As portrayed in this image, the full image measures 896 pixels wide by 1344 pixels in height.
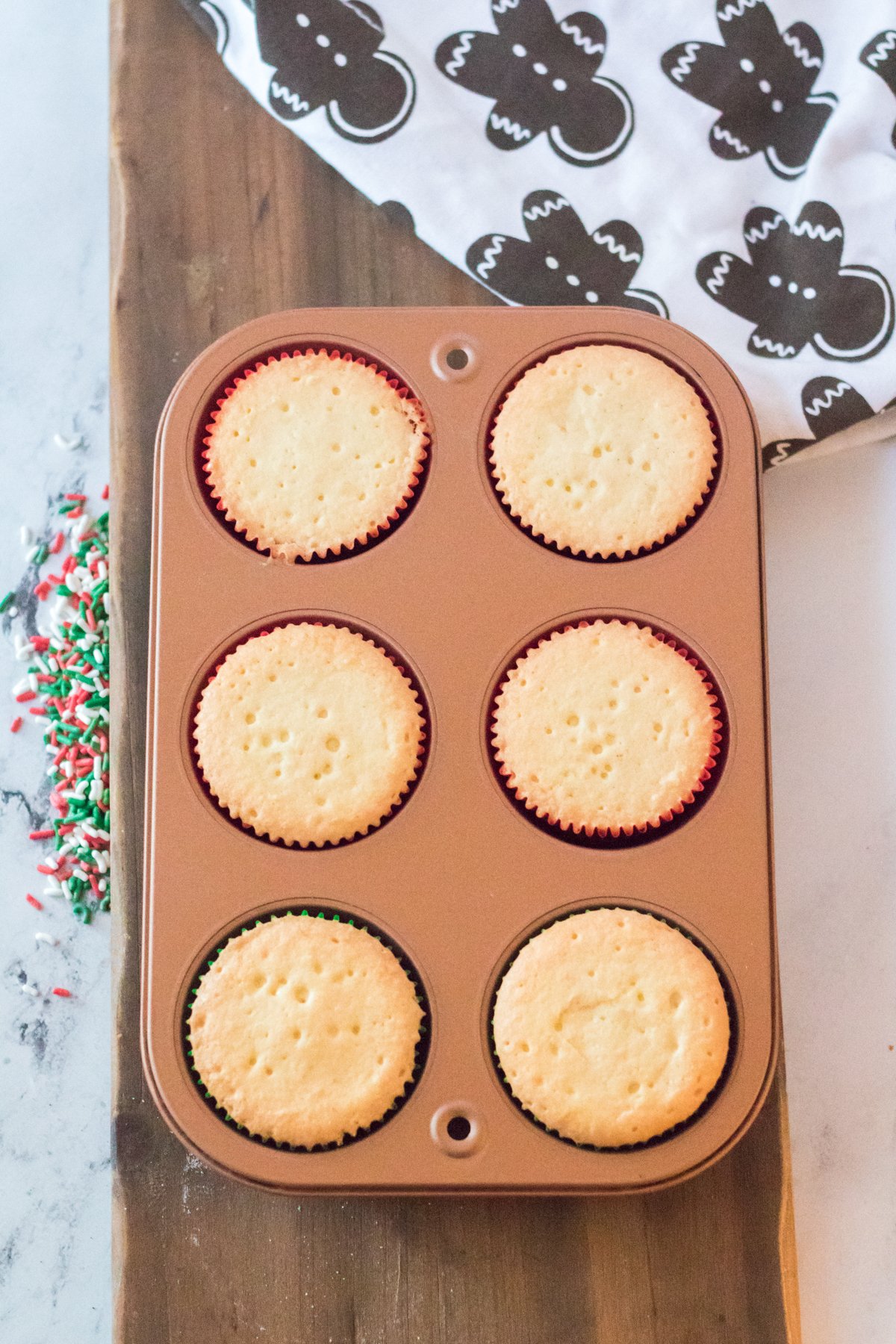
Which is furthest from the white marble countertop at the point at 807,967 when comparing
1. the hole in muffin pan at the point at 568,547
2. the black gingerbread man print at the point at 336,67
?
the black gingerbread man print at the point at 336,67

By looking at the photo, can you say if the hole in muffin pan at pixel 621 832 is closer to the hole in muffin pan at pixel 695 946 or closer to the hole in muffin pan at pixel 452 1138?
the hole in muffin pan at pixel 695 946

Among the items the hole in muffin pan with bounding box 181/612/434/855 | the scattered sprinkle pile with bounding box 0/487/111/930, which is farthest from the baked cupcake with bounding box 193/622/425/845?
the scattered sprinkle pile with bounding box 0/487/111/930

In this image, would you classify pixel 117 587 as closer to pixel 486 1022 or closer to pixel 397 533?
pixel 397 533

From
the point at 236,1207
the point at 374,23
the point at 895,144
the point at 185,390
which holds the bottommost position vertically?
the point at 236,1207

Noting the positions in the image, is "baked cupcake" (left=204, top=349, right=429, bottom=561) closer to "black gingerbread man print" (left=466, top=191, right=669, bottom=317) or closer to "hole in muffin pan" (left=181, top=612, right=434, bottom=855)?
"hole in muffin pan" (left=181, top=612, right=434, bottom=855)

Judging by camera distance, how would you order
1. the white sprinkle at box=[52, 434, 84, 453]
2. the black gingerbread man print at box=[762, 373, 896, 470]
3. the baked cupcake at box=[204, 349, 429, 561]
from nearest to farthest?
1. the baked cupcake at box=[204, 349, 429, 561]
2. the black gingerbread man print at box=[762, 373, 896, 470]
3. the white sprinkle at box=[52, 434, 84, 453]

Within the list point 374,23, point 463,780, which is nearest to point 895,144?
point 374,23
